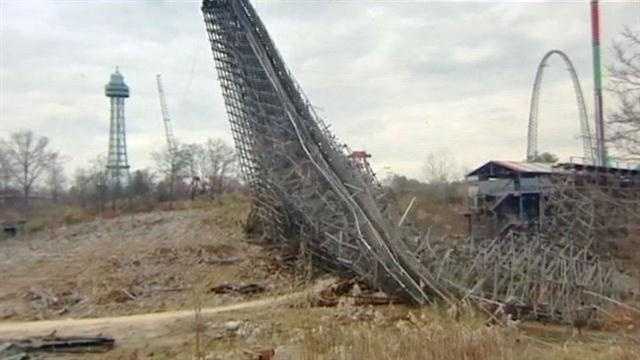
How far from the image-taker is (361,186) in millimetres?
25891

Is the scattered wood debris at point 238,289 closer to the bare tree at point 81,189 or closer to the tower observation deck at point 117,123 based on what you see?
the bare tree at point 81,189

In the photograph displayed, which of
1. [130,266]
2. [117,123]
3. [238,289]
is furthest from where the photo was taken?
[117,123]

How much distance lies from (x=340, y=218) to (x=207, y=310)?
5.39 meters

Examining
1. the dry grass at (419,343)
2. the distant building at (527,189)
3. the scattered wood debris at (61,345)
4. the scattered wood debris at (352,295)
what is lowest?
the scattered wood debris at (61,345)

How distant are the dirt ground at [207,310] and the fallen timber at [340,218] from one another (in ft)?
3.82

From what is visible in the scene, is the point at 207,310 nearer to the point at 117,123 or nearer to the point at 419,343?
the point at 419,343

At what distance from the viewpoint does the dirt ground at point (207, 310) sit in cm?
765

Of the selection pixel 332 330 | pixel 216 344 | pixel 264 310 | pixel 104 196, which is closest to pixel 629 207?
pixel 264 310

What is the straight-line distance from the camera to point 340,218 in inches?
953

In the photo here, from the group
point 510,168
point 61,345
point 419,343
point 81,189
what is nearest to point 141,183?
point 81,189

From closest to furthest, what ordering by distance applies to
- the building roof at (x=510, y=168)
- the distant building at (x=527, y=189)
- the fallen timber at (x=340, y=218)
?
the fallen timber at (x=340, y=218) < the distant building at (x=527, y=189) < the building roof at (x=510, y=168)

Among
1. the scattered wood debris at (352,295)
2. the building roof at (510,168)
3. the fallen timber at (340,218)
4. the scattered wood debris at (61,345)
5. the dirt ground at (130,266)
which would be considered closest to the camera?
the scattered wood debris at (61,345)

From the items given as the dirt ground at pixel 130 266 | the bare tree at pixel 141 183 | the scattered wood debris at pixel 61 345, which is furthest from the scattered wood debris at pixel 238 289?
the bare tree at pixel 141 183

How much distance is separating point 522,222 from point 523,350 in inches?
1313
